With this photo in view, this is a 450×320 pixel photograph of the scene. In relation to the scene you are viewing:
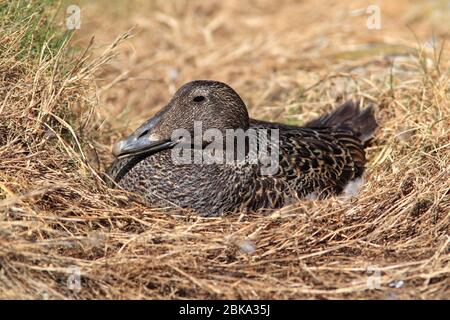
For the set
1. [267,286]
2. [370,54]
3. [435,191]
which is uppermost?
[370,54]

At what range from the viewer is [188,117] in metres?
5.03

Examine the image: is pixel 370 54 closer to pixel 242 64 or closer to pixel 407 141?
pixel 242 64

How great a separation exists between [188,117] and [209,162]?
0.31 m

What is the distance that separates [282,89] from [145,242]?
3.36 metres

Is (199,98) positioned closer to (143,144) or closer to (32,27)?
(143,144)

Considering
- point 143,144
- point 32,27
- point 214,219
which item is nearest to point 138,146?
point 143,144

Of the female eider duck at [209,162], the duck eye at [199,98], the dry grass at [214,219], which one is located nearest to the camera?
the dry grass at [214,219]

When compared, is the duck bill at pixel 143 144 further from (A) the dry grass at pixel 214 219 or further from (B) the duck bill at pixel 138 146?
(A) the dry grass at pixel 214 219

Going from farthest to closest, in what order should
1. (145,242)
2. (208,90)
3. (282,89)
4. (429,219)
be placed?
(282,89)
(208,90)
(429,219)
(145,242)

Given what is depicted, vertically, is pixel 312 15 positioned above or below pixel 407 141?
above

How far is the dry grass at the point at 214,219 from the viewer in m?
3.98

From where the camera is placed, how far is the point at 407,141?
5.66m

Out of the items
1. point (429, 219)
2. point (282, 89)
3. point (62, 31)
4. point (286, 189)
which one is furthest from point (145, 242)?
point (282, 89)

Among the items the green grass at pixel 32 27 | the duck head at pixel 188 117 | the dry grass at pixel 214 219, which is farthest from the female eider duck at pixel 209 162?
the green grass at pixel 32 27
